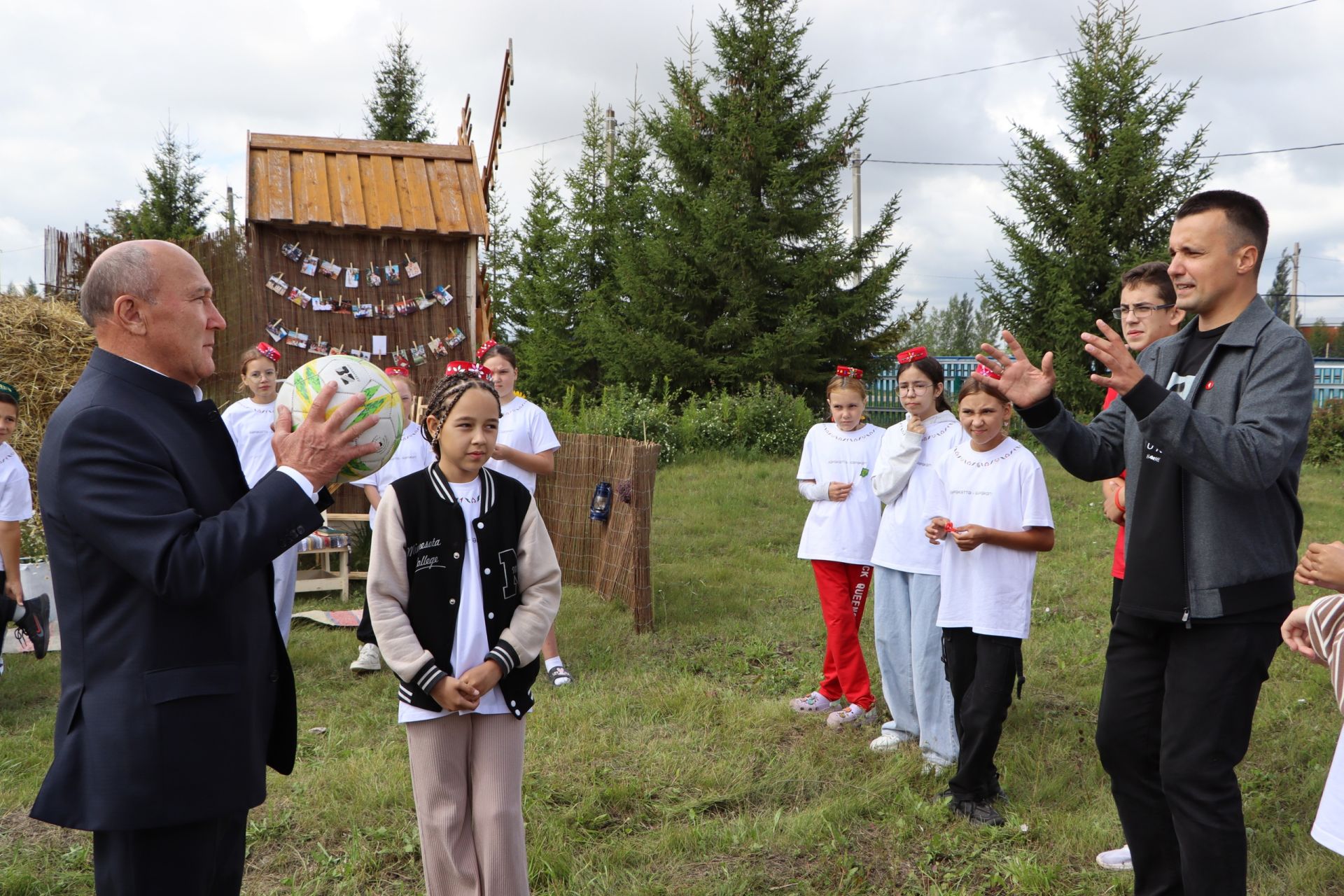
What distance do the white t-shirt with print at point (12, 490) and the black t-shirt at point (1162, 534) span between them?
18.2 feet

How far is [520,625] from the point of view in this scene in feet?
10.4

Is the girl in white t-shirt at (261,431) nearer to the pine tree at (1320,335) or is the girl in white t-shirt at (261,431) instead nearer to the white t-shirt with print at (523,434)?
the white t-shirt with print at (523,434)

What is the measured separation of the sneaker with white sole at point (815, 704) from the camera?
557 cm

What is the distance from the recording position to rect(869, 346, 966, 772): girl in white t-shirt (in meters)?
4.89

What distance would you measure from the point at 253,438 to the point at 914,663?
146 inches

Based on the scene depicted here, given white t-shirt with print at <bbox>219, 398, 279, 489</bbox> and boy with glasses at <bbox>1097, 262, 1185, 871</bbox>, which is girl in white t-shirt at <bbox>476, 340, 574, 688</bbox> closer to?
white t-shirt with print at <bbox>219, 398, 279, 489</bbox>

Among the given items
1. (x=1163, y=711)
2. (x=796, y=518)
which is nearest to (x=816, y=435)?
(x=1163, y=711)

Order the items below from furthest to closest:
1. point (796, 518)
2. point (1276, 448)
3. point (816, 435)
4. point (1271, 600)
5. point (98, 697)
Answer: point (796, 518)
point (816, 435)
point (1271, 600)
point (1276, 448)
point (98, 697)

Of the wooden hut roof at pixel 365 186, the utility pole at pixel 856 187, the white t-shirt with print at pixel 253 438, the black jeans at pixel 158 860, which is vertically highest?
the utility pole at pixel 856 187

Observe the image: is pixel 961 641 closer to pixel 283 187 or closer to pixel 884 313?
pixel 283 187

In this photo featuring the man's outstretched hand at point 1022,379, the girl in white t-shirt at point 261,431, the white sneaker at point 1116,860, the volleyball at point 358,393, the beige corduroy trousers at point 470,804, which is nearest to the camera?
the volleyball at point 358,393

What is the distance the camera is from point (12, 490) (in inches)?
216

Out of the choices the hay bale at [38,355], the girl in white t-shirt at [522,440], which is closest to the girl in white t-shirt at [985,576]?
the girl in white t-shirt at [522,440]

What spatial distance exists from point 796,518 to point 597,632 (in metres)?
5.09
